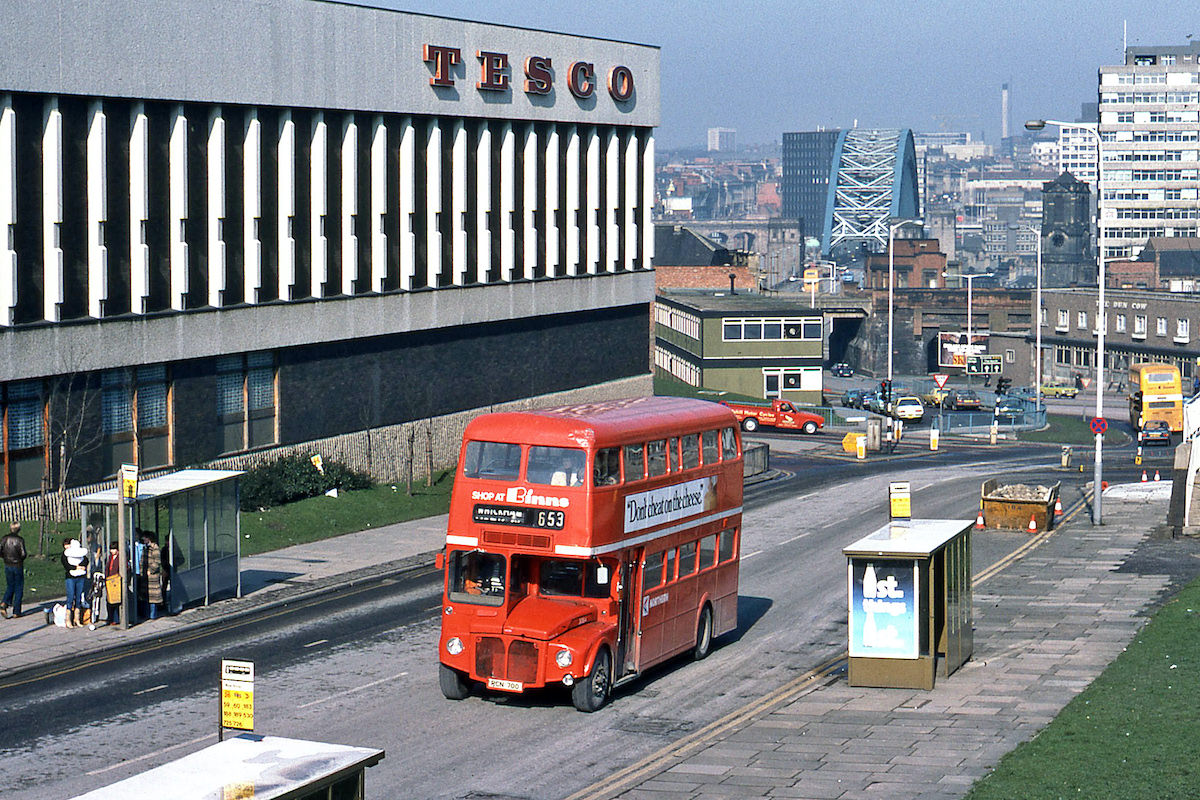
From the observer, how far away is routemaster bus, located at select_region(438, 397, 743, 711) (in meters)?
23.7

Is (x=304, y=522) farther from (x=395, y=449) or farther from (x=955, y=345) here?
(x=955, y=345)

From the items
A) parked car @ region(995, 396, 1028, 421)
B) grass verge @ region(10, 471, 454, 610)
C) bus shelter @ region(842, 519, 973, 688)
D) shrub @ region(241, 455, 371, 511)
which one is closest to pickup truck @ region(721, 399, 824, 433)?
parked car @ region(995, 396, 1028, 421)

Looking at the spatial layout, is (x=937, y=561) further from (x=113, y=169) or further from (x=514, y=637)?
(x=113, y=169)

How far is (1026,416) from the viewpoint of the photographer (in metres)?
91.2

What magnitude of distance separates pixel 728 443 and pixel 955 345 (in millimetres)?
137541

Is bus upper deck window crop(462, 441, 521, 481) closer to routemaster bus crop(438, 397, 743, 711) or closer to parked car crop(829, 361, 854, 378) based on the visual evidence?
routemaster bus crop(438, 397, 743, 711)

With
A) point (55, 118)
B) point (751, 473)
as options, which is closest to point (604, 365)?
point (751, 473)

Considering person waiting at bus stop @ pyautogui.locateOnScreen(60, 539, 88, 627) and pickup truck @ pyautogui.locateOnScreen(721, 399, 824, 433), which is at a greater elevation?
person waiting at bus stop @ pyautogui.locateOnScreen(60, 539, 88, 627)

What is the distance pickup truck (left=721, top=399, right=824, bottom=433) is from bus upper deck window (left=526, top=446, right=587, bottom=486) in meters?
58.9

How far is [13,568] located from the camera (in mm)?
30922

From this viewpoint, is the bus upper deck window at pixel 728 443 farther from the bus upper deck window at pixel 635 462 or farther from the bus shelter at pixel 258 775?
the bus shelter at pixel 258 775

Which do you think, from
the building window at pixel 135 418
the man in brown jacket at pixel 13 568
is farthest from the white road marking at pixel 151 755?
the building window at pixel 135 418

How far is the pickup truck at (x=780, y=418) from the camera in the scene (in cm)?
8250

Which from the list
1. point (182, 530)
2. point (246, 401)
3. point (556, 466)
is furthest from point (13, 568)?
point (246, 401)
